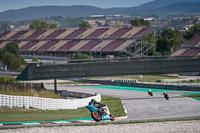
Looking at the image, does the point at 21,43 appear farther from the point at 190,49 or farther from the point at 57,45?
the point at 190,49

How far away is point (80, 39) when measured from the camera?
398ft

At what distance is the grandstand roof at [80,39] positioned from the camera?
108 m

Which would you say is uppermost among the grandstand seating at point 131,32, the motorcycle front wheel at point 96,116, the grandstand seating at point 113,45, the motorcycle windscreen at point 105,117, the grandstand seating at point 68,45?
the motorcycle front wheel at point 96,116

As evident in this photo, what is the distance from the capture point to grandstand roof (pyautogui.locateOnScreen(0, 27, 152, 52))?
107938 millimetres

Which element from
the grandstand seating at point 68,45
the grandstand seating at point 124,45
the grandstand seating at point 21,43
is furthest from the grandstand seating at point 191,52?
the grandstand seating at point 21,43

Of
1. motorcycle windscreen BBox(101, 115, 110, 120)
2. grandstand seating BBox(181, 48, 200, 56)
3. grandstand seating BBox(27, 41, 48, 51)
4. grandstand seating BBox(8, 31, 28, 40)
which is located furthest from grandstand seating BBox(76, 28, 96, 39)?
motorcycle windscreen BBox(101, 115, 110, 120)

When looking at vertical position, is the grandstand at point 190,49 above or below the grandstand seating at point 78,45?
above

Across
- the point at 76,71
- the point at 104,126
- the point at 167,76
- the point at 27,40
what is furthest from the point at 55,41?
the point at 104,126

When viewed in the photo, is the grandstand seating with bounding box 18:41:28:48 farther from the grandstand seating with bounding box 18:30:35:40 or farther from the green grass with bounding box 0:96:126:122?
the green grass with bounding box 0:96:126:122

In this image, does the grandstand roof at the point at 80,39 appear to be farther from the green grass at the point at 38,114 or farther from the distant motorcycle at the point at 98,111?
the distant motorcycle at the point at 98,111

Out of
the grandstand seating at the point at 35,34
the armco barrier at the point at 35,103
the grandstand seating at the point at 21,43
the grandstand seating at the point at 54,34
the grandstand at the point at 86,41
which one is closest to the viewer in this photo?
the armco barrier at the point at 35,103

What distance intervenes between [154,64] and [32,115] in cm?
2557

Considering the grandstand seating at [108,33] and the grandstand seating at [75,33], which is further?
the grandstand seating at [75,33]

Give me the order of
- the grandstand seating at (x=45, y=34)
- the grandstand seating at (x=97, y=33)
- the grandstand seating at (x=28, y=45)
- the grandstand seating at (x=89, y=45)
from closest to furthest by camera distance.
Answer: the grandstand seating at (x=89, y=45) < the grandstand seating at (x=97, y=33) < the grandstand seating at (x=28, y=45) < the grandstand seating at (x=45, y=34)
